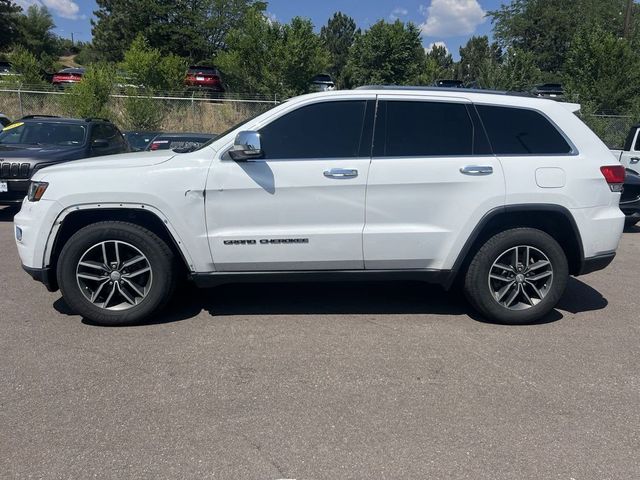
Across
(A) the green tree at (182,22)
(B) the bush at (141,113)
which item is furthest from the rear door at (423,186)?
(A) the green tree at (182,22)

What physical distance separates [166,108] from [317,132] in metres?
19.7

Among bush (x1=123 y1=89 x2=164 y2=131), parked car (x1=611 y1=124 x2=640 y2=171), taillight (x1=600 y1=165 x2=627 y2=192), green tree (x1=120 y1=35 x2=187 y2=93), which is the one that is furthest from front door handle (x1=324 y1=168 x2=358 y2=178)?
green tree (x1=120 y1=35 x2=187 y2=93)

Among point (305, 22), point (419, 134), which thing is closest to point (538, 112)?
point (419, 134)

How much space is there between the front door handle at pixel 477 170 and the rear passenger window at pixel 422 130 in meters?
0.14

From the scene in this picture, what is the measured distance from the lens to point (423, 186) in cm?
455

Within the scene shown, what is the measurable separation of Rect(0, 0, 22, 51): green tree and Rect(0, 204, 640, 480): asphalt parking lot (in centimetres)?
5353

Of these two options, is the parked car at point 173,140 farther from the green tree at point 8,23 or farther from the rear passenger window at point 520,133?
the green tree at point 8,23

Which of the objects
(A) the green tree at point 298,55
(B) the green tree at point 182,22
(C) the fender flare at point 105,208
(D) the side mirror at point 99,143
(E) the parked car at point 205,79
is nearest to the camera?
(C) the fender flare at point 105,208

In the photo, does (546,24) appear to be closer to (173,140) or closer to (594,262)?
(173,140)

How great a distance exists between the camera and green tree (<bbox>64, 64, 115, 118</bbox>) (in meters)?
21.4

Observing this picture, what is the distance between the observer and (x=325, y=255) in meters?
4.57

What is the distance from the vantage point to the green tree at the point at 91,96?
21391 mm

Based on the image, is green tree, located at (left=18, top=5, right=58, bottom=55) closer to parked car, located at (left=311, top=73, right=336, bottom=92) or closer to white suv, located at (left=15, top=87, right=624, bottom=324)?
parked car, located at (left=311, top=73, right=336, bottom=92)

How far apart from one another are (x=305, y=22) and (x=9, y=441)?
24.7m
